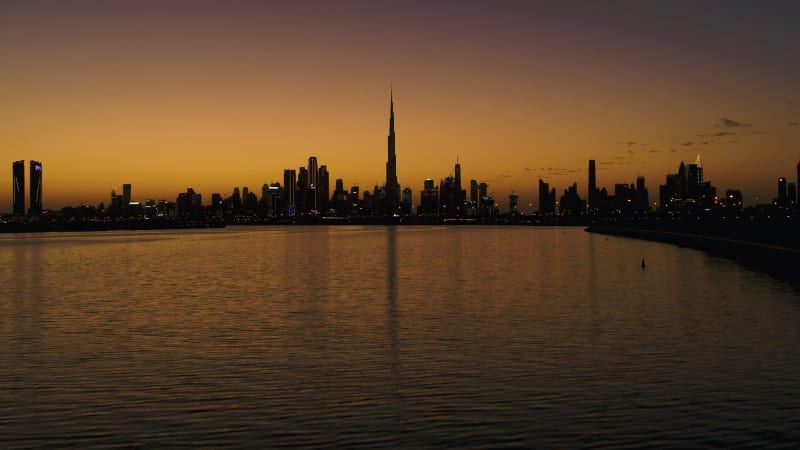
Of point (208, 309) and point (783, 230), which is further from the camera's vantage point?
point (783, 230)

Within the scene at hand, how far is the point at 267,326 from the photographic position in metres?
34.4

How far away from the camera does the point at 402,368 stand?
23.8 meters

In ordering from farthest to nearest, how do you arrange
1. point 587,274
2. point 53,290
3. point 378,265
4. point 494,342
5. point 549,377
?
point 378,265 → point 587,274 → point 53,290 → point 494,342 → point 549,377

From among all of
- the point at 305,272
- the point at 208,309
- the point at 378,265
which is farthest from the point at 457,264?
the point at 208,309

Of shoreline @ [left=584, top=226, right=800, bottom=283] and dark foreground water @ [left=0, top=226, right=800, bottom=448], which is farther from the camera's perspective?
shoreline @ [left=584, top=226, right=800, bottom=283]

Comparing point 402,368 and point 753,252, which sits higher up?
point 753,252

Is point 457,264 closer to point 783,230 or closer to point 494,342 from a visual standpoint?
point 783,230

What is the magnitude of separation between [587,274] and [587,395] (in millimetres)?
49022

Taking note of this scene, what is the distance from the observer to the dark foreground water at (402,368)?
16.2m

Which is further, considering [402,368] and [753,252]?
[753,252]

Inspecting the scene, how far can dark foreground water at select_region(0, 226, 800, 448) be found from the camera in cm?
1620

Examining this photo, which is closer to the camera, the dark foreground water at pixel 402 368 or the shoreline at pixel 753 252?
the dark foreground water at pixel 402 368

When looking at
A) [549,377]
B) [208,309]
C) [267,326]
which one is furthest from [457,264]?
[549,377]

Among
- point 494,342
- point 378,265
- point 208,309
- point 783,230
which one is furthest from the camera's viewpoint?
point 783,230
